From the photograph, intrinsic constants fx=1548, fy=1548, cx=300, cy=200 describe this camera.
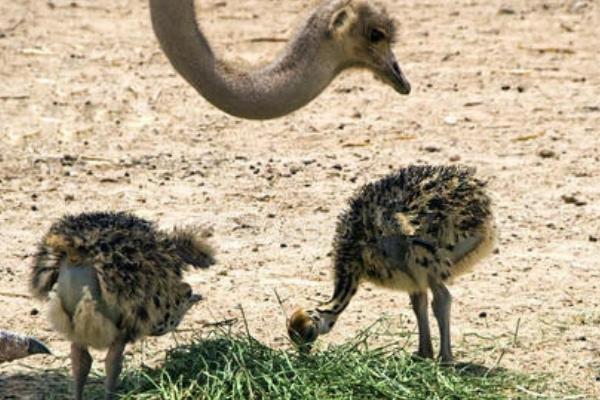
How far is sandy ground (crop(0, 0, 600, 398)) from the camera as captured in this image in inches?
303

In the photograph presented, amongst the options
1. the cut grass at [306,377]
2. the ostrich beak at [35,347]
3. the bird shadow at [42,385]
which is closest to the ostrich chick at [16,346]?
the ostrich beak at [35,347]

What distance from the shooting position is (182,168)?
10133 mm

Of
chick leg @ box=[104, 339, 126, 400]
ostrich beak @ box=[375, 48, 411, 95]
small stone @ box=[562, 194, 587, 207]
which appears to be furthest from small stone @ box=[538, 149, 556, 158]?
chick leg @ box=[104, 339, 126, 400]

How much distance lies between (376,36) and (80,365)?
7.54ft

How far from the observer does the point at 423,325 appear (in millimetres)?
6941

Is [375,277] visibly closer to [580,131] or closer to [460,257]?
[460,257]

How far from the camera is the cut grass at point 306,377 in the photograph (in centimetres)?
627

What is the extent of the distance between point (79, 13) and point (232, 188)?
4758mm

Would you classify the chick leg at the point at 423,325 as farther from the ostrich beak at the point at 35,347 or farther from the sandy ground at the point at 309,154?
the ostrich beak at the point at 35,347

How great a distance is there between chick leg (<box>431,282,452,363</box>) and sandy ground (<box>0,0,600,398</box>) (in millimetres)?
179

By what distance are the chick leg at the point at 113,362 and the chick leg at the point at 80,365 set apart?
106mm

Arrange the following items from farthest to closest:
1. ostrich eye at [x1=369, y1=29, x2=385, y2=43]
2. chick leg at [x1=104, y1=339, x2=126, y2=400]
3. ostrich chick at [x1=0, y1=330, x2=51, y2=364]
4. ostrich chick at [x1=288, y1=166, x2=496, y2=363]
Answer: ostrich eye at [x1=369, y1=29, x2=385, y2=43] < ostrich chick at [x1=288, y1=166, x2=496, y2=363] < ostrich chick at [x1=0, y1=330, x2=51, y2=364] < chick leg at [x1=104, y1=339, x2=126, y2=400]

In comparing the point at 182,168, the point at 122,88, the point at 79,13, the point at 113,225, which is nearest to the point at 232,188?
the point at 182,168

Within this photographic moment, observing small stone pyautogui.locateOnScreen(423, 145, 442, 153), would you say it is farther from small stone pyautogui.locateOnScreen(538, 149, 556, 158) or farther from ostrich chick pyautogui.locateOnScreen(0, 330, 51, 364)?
ostrich chick pyautogui.locateOnScreen(0, 330, 51, 364)
